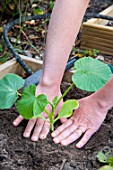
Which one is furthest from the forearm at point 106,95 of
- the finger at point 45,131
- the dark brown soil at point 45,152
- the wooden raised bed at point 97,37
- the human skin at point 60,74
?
the wooden raised bed at point 97,37

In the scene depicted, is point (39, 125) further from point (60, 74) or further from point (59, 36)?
point (59, 36)

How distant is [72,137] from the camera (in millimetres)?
1701

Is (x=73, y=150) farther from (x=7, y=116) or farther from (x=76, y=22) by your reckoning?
(x=76, y=22)

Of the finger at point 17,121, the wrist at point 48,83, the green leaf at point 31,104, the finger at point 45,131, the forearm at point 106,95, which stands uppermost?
the green leaf at point 31,104

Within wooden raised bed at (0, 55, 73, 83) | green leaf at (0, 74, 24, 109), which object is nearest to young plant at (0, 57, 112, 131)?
green leaf at (0, 74, 24, 109)

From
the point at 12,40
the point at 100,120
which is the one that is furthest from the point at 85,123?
the point at 12,40

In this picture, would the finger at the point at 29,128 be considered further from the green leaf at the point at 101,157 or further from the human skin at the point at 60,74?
the green leaf at the point at 101,157

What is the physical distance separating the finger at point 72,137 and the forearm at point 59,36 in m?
0.22

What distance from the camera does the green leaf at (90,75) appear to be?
1.60 metres

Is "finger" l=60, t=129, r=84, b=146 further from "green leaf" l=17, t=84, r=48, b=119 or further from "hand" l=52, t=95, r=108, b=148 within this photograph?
"green leaf" l=17, t=84, r=48, b=119

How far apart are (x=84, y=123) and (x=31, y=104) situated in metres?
0.29

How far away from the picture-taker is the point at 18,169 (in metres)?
1.54

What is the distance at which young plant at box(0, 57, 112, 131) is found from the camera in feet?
5.10

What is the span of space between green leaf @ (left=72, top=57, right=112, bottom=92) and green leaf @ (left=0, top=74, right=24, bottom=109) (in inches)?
8.8
